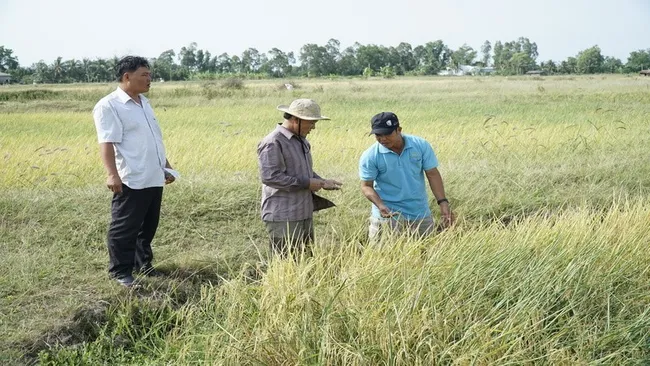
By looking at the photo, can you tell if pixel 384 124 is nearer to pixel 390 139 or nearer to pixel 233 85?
pixel 390 139

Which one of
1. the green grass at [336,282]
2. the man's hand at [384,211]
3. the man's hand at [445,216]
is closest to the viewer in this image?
the green grass at [336,282]

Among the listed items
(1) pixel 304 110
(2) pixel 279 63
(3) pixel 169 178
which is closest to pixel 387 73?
(2) pixel 279 63

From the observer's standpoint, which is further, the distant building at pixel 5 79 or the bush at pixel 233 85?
the distant building at pixel 5 79

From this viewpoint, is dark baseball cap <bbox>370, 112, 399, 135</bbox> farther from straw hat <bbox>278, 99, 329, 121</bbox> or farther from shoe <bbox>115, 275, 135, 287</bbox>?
shoe <bbox>115, 275, 135, 287</bbox>

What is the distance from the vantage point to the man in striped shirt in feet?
12.5

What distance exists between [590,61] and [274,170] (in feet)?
276

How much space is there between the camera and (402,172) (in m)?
4.10

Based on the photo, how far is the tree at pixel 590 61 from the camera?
74012 mm

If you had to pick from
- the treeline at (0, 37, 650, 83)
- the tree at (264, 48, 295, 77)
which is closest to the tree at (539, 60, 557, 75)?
the treeline at (0, 37, 650, 83)

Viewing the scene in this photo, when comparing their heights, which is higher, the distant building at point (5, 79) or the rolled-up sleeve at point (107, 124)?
the rolled-up sleeve at point (107, 124)

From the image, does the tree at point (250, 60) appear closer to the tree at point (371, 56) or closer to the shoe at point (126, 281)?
the tree at point (371, 56)

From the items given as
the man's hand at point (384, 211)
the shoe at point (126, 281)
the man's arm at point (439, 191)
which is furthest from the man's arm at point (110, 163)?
the man's arm at point (439, 191)

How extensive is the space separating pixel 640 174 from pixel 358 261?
427 cm

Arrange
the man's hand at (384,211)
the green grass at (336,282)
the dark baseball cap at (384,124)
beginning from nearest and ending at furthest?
the green grass at (336,282) → the dark baseball cap at (384,124) → the man's hand at (384,211)
